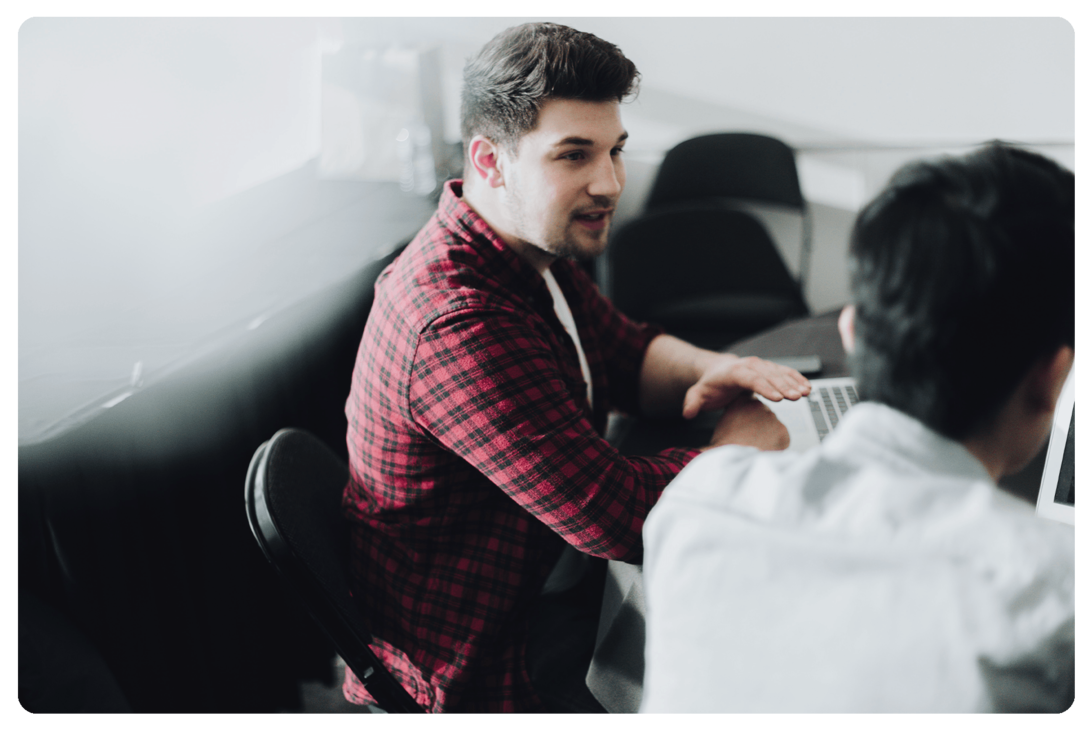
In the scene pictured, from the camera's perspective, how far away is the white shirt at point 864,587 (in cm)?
48

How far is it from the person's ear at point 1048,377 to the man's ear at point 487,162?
2.38 ft

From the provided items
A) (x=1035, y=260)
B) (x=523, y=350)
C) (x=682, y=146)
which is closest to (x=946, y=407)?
(x=1035, y=260)

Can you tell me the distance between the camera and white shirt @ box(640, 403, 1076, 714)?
0.48 m

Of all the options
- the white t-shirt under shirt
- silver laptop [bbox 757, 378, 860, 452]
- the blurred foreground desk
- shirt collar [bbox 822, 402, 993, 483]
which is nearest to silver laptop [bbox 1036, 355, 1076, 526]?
the blurred foreground desk

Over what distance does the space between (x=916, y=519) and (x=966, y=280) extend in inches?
6.6

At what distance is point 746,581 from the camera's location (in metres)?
0.51

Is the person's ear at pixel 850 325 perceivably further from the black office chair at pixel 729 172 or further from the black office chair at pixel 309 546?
the black office chair at pixel 729 172

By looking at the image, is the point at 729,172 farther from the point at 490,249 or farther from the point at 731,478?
the point at 731,478

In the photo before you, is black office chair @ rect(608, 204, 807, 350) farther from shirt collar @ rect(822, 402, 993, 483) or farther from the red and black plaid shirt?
shirt collar @ rect(822, 402, 993, 483)

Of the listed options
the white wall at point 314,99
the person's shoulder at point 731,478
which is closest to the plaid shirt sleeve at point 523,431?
the person's shoulder at point 731,478

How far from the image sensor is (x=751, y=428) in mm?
1013

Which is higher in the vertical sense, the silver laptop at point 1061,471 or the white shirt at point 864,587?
the white shirt at point 864,587
